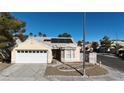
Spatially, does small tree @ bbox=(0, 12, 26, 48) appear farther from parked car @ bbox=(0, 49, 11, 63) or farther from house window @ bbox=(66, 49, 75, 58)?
house window @ bbox=(66, 49, 75, 58)

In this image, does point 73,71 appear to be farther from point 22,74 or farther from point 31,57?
point 31,57

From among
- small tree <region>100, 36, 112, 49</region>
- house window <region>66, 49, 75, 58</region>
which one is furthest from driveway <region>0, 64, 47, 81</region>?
small tree <region>100, 36, 112, 49</region>

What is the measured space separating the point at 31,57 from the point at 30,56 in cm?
21

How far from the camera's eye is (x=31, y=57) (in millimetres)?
26922

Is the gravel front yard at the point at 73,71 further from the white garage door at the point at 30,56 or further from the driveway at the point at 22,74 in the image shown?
the white garage door at the point at 30,56

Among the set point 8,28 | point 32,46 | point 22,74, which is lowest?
point 22,74

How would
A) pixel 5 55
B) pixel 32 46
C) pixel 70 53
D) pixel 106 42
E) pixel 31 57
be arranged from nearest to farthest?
pixel 31 57, pixel 32 46, pixel 70 53, pixel 5 55, pixel 106 42

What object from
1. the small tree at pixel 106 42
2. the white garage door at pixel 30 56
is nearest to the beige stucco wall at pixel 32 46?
the white garage door at pixel 30 56

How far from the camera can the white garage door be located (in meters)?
26.8

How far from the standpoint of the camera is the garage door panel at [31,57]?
87.9ft

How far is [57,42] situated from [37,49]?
9.21 m

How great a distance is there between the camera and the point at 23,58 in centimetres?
2683

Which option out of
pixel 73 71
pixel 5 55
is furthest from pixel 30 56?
pixel 73 71
